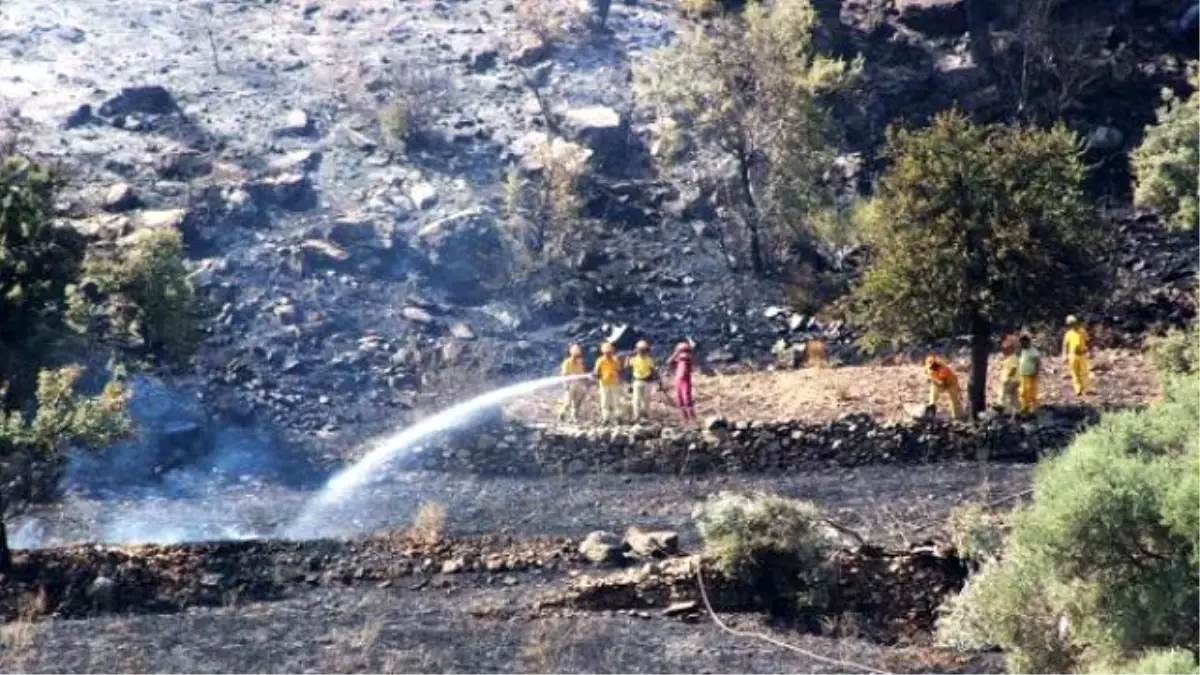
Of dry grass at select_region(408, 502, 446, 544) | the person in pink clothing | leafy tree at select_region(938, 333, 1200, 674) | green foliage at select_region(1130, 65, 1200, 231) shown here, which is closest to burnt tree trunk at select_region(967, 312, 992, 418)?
the person in pink clothing

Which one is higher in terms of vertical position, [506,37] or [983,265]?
[506,37]

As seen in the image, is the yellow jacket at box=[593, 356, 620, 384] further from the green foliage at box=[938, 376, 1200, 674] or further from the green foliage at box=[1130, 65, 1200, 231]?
the green foliage at box=[938, 376, 1200, 674]

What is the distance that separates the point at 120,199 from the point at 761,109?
12.5 meters

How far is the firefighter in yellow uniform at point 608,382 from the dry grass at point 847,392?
29.2 inches

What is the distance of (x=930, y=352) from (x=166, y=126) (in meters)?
17.4

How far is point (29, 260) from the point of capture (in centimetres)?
2506

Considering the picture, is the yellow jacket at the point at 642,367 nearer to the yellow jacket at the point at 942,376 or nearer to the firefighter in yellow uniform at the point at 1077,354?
the yellow jacket at the point at 942,376

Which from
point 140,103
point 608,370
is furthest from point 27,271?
point 140,103

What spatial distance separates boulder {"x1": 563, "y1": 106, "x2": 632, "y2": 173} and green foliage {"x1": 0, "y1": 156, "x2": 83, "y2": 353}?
15.6 metres

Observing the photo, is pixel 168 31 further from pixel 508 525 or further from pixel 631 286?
pixel 508 525

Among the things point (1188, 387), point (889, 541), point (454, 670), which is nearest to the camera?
point (1188, 387)

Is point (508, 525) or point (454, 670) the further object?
point (508, 525)

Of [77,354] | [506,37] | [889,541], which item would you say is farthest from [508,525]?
[506,37]

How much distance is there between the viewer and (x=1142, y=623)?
14547mm
